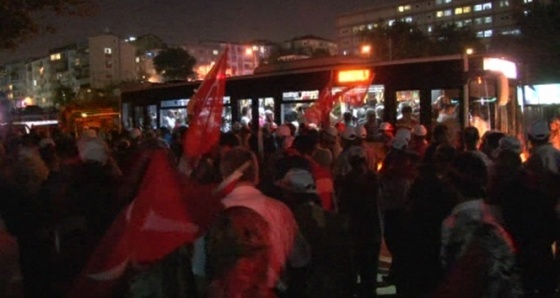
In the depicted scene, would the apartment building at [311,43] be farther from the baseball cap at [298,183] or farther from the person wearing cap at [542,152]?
the baseball cap at [298,183]

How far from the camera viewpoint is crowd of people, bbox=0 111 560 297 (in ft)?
13.6

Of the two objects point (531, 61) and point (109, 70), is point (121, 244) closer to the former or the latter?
point (531, 61)

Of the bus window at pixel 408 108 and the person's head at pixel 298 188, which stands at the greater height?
the bus window at pixel 408 108

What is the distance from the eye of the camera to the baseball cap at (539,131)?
781 centimetres

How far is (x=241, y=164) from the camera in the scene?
4777mm

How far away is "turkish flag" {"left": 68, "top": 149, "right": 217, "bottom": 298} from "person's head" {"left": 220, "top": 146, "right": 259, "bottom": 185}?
22 centimetres

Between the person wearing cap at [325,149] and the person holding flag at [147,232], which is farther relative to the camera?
the person wearing cap at [325,149]

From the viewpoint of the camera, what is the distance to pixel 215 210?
4.58 metres

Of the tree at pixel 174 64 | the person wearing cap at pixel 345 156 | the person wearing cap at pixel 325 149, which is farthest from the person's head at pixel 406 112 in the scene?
the tree at pixel 174 64

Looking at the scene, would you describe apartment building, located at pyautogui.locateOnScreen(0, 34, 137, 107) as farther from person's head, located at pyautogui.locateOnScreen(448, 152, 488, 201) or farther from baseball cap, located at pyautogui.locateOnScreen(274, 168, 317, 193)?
person's head, located at pyautogui.locateOnScreen(448, 152, 488, 201)

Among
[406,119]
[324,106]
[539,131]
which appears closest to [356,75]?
[324,106]

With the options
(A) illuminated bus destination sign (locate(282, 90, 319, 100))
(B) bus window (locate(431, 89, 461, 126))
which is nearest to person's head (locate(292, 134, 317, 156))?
(B) bus window (locate(431, 89, 461, 126))

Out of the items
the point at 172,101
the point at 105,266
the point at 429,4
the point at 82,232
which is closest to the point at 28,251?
the point at 82,232

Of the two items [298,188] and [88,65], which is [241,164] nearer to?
[298,188]
